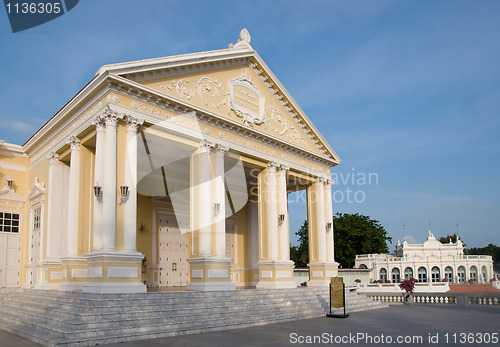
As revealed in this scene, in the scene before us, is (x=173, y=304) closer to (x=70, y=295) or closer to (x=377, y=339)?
(x=70, y=295)

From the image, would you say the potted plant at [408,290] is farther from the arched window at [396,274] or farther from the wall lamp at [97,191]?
the arched window at [396,274]

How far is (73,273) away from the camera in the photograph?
1380 centimetres

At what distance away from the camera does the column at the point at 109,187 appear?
1230 cm

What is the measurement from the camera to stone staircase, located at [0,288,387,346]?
9.45 metres

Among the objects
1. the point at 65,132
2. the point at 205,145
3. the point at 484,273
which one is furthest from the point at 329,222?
the point at 484,273

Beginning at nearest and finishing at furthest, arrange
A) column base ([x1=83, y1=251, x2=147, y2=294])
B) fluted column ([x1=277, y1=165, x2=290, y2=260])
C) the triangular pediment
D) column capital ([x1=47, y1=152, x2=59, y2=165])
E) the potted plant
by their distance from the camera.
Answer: column base ([x1=83, y1=251, x2=147, y2=294]), the triangular pediment, column capital ([x1=47, y1=152, x2=59, y2=165]), fluted column ([x1=277, y1=165, x2=290, y2=260]), the potted plant

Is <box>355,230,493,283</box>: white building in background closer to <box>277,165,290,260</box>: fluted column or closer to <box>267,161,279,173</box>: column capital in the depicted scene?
<box>277,165,290,260</box>: fluted column

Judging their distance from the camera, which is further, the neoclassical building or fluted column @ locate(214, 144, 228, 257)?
fluted column @ locate(214, 144, 228, 257)

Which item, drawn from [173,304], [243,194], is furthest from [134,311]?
[243,194]

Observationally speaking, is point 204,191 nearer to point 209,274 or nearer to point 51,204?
point 209,274

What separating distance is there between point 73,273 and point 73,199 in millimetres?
2289

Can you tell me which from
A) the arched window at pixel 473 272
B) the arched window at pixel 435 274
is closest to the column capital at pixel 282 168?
the arched window at pixel 435 274

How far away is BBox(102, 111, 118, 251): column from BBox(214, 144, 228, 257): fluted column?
4.15 m

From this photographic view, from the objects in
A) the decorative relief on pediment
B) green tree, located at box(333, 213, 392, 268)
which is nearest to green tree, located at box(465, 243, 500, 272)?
green tree, located at box(333, 213, 392, 268)
